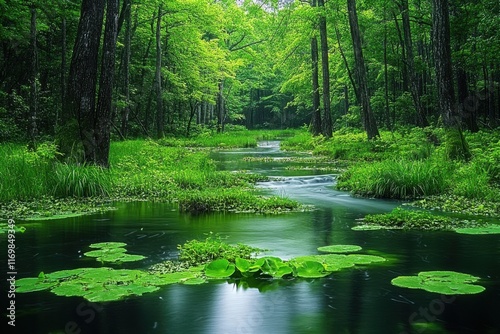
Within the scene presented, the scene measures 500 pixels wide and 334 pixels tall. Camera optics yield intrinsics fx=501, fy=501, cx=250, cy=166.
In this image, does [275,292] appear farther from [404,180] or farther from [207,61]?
[207,61]

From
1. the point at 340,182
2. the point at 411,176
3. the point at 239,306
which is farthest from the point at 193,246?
the point at 340,182

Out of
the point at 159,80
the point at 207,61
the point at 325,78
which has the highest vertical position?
the point at 207,61

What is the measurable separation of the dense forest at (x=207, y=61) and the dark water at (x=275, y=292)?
5.08 metres

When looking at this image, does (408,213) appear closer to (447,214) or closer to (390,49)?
(447,214)

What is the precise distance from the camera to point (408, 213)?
7816 millimetres

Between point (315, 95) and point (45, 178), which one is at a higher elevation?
point (315, 95)

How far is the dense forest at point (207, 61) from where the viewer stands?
39.1ft

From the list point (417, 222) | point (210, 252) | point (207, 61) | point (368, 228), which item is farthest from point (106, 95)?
point (207, 61)

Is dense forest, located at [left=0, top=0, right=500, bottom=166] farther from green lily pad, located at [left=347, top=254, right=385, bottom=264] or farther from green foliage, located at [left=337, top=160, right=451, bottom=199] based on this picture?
green lily pad, located at [left=347, top=254, right=385, bottom=264]

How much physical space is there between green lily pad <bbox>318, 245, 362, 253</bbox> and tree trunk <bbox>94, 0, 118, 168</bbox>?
283 inches

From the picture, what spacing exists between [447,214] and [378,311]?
5.13 meters

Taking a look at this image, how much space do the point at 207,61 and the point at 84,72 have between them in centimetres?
2331

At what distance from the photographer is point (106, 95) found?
1180 cm

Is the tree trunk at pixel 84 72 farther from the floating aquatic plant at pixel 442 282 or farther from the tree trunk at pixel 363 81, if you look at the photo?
the tree trunk at pixel 363 81
